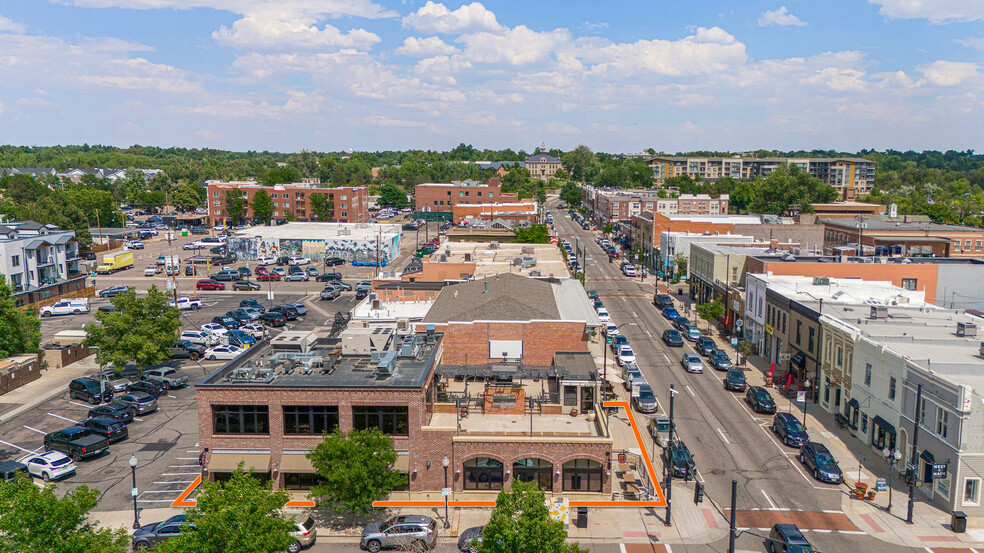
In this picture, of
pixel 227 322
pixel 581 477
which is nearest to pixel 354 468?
pixel 581 477

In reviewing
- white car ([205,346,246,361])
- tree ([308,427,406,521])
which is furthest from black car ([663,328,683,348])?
white car ([205,346,246,361])

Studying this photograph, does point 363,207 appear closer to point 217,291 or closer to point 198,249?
point 198,249

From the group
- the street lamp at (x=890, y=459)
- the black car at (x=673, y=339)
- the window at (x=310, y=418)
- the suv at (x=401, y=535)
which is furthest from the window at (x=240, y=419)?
the black car at (x=673, y=339)

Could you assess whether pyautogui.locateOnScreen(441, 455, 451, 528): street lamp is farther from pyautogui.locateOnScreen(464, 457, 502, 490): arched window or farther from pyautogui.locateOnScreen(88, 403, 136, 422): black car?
pyautogui.locateOnScreen(88, 403, 136, 422): black car

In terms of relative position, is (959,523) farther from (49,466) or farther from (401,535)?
(49,466)

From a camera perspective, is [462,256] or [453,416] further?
[462,256]

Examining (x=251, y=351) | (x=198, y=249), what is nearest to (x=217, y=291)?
(x=198, y=249)
